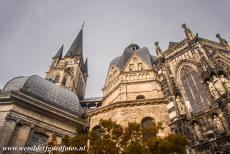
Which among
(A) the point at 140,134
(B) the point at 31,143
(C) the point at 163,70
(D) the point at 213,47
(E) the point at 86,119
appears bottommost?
(A) the point at 140,134

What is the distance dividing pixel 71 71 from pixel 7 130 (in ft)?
93.5

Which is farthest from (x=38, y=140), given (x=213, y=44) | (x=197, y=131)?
(x=213, y=44)

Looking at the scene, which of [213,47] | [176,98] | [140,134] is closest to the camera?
[140,134]

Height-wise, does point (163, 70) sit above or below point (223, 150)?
above

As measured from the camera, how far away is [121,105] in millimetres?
21312

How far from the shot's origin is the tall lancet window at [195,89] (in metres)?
19.1

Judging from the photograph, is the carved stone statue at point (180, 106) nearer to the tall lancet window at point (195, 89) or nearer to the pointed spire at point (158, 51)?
the tall lancet window at point (195, 89)

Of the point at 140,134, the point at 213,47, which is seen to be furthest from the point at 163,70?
the point at 140,134

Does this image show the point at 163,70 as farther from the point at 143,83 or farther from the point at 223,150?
the point at 223,150

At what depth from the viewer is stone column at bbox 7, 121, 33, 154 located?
1723 centimetres

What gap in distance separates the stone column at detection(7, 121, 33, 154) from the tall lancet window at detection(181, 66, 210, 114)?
47.8 feet

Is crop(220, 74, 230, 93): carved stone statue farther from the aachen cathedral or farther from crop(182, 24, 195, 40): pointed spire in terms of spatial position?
crop(182, 24, 195, 40): pointed spire

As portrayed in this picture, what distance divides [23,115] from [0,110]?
1.88m

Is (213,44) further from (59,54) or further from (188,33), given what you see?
(59,54)
